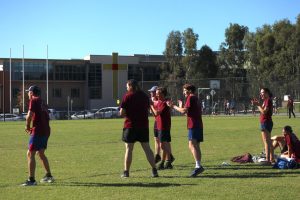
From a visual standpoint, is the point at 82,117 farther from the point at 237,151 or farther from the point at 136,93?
the point at 136,93

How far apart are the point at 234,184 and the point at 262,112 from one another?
125 inches

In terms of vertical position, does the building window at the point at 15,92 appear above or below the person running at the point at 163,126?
above

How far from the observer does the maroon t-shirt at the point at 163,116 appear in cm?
1245

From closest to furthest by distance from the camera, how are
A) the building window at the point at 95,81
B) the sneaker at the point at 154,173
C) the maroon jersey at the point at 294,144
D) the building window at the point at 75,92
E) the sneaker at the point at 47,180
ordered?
the sneaker at the point at 47,180 → the sneaker at the point at 154,173 → the maroon jersey at the point at 294,144 → the building window at the point at 95,81 → the building window at the point at 75,92

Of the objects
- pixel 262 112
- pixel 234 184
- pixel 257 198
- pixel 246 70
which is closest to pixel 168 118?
pixel 262 112

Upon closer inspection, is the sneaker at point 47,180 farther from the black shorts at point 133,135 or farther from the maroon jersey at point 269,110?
the maroon jersey at point 269,110

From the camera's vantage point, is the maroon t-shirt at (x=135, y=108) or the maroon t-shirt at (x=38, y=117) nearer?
the maroon t-shirt at (x=38, y=117)

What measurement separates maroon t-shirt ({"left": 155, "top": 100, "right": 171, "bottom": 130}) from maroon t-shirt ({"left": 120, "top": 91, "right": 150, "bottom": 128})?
1.56 m

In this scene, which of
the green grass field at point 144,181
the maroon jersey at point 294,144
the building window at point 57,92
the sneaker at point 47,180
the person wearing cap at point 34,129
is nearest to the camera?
the green grass field at point 144,181

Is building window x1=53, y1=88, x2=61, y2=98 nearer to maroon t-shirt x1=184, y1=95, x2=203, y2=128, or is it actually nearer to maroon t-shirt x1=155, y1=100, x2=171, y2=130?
maroon t-shirt x1=155, y1=100, x2=171, y2=130

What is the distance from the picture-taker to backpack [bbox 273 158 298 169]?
11898mm

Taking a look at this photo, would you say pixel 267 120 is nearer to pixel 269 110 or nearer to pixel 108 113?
pixel 269 110

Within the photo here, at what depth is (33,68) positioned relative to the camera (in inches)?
3649

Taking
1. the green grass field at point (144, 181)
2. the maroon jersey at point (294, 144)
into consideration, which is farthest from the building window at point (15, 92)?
the maroon jersey at point (294, 144)
